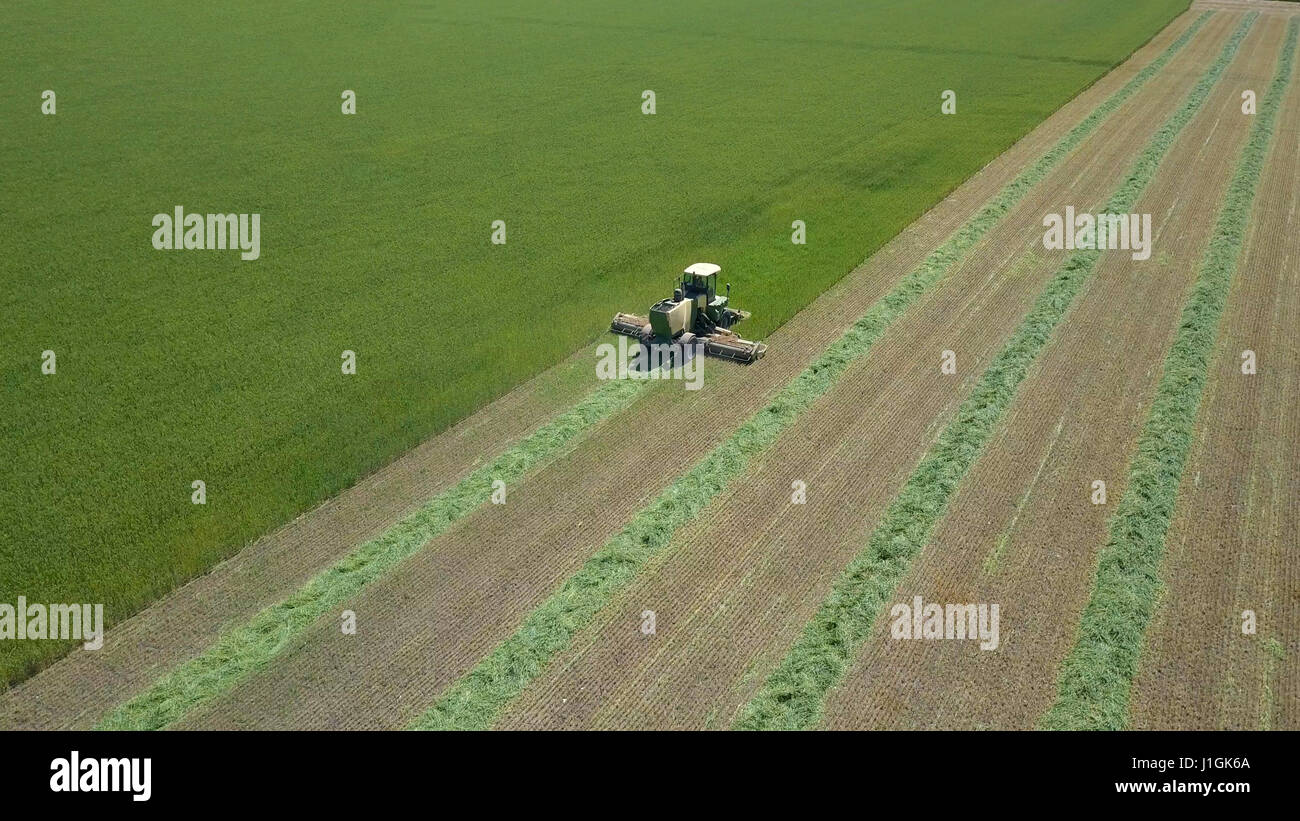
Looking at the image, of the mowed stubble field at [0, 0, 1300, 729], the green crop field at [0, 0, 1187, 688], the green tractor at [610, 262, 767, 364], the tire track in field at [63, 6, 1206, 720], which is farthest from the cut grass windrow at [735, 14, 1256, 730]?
the green crop field at [0, 0, 1187, 688]

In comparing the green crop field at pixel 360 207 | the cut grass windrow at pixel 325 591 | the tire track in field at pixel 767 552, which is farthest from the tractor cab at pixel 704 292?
the cut grass windrow at pixel 325 591

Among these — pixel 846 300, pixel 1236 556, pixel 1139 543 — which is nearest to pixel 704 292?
pixel 846 300

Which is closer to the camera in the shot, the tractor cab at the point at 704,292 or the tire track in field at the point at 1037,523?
the tire track in field at the point at 1037,523

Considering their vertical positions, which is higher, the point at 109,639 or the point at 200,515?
the point at 200,515

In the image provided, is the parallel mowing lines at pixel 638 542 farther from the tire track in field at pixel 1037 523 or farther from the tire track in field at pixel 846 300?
the tire track in field at pixel 1037 523
